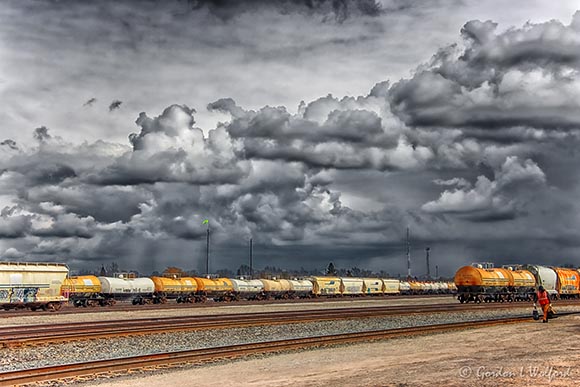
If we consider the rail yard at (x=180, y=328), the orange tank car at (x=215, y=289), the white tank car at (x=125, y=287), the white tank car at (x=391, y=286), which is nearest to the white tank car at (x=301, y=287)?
the orange tank car at (x=215, y=289)

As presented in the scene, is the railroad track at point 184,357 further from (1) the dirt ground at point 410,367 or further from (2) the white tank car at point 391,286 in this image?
(2) the white tank car at point 391,286

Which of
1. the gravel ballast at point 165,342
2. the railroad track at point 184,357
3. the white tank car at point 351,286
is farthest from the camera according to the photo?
the white tank car at point 351,286

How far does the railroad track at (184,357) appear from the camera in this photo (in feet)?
58.3

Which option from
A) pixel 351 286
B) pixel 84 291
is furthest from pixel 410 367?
pixel 351 286

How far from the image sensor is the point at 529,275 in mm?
73000

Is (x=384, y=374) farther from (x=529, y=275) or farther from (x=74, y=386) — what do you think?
(x=529, y=275)

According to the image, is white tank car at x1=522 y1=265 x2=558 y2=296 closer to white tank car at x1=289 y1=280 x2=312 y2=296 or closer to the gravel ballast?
white tank car at x1=289 y1=280 x2=312 y2=296

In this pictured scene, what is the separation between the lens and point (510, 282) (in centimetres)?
6906

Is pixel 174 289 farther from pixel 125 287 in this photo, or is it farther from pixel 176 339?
pixel 176 339

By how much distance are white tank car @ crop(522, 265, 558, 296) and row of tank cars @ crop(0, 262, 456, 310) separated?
31.9 meters

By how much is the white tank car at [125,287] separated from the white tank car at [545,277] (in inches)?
1837

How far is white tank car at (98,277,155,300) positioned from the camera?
2621 inches

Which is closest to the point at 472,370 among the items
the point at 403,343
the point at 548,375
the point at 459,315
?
the point at 548,375

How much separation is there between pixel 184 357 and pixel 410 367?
26.6 feet
